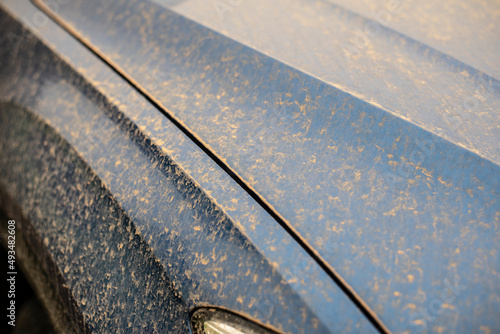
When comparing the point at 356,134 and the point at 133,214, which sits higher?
the point at 356,134

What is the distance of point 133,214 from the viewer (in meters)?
0.69

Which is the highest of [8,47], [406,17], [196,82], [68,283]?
[406,17]

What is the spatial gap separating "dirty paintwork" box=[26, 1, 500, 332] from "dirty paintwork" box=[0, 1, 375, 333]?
60 millimetres

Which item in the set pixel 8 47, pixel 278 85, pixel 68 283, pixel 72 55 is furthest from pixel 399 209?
pixel 8 47

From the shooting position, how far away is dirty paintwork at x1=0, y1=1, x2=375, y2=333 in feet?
1.80

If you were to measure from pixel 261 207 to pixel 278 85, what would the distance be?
0.33 metres

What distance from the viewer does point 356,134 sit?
2.30ft

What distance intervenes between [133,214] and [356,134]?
54cm

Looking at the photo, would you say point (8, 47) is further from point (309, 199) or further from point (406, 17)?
point (406, 17)

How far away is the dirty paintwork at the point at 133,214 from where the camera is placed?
548 millimetres

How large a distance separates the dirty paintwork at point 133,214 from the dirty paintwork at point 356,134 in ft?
0.20

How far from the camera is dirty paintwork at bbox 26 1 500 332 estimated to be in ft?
1.75

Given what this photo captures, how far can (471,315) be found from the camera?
1.61ft

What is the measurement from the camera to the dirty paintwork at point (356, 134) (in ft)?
A: 1.75
